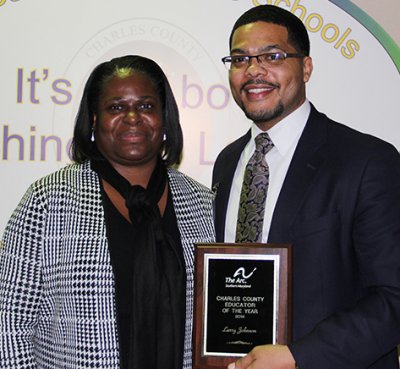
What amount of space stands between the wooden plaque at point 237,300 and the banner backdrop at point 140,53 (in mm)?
1135

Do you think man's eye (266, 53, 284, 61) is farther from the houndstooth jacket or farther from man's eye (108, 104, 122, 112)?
the houndstooth jacket

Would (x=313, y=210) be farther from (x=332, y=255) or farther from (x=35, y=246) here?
(x=35, y=246)

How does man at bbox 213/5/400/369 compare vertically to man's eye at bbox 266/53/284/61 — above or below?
below

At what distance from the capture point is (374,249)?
173 cm

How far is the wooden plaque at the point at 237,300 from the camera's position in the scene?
172 centimetres

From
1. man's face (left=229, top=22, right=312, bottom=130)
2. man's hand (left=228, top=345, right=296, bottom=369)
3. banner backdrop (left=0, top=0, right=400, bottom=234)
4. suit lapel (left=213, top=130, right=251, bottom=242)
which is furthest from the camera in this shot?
banner backdrop (left=0, top=0, right=400, bottom=234)

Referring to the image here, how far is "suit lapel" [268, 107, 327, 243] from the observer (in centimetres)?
182

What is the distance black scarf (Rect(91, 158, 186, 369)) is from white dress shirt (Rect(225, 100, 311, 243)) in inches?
8.0

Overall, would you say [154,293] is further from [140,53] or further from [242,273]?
[140,53]

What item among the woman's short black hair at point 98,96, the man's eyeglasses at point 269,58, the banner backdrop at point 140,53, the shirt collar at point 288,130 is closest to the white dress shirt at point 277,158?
the shirt collar at point 288,130

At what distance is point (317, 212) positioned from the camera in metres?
1.79

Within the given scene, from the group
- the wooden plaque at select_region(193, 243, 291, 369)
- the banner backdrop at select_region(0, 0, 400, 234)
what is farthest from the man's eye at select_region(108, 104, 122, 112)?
the banner backdrop at select_region(0, 0, 400, 234)

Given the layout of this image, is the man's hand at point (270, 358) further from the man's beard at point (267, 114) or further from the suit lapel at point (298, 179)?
the man's beard at point (267, 114)

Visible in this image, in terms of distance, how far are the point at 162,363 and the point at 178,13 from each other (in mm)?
1485
